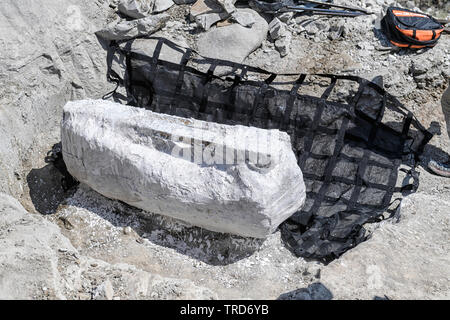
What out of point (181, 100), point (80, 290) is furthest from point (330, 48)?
point (80, 290)

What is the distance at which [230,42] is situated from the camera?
5758mm

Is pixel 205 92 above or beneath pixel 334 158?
above

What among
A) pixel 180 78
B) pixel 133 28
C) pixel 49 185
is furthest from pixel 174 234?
pixel 133 28

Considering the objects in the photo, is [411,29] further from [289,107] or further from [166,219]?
[166,219]

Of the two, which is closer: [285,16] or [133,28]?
[133,28]

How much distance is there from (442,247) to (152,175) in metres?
2.48

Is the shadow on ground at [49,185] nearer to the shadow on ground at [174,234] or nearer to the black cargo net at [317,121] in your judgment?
the shadow on ground at [174,234]

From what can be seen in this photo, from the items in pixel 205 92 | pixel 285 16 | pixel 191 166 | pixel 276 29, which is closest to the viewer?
pixel 191 166

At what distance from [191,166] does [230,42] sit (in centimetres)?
246

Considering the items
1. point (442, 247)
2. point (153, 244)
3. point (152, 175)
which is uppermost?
point (152, 175)

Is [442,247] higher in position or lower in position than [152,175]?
lower

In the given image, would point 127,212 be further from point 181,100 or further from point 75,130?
point 181,100

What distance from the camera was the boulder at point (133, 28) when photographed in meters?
5.32

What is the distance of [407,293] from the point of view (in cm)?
350
